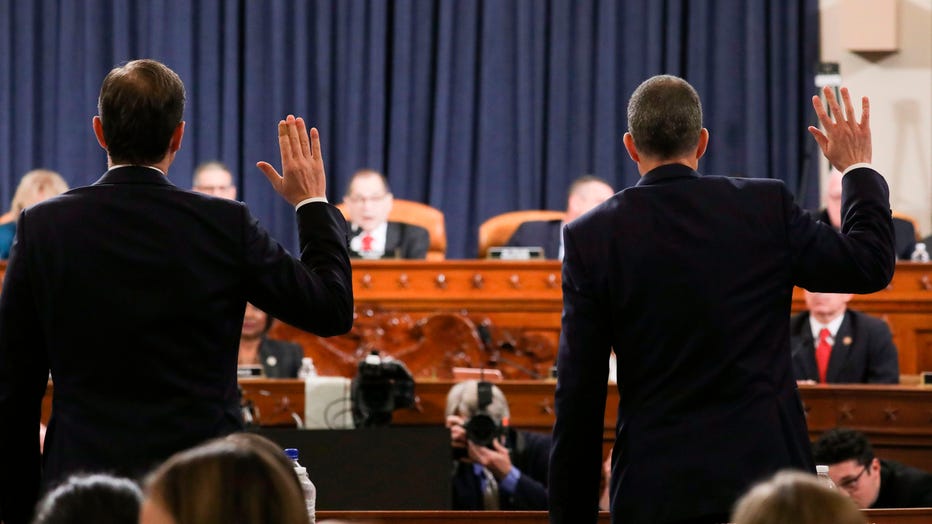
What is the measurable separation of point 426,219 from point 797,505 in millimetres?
7919

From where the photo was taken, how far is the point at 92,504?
1802 mm

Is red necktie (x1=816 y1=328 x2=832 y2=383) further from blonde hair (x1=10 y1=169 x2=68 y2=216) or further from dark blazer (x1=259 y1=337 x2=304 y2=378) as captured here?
blonde hair (x1=10 y1=169 x2=68 y2=216)

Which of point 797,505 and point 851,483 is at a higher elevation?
point 797,505

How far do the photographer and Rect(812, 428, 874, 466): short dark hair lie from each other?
3.48 ft

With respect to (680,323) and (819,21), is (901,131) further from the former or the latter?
(680,323)


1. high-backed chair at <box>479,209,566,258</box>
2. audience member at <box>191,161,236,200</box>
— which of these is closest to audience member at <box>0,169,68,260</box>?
audience member at <box>191,161,236,200</box>

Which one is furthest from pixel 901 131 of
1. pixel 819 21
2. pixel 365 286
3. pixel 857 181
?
pixel 857 181

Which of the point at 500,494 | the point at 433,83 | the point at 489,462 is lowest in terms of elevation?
the point at 500,494

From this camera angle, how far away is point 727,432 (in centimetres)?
250

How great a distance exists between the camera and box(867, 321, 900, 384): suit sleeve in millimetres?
6633

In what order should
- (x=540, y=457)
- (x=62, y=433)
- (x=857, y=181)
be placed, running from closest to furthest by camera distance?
1. (x=62, y=433)
2. (x=857, y=181)
3. (x=540, y=457)

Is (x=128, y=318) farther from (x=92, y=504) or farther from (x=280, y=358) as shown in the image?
(x=280, y=358)

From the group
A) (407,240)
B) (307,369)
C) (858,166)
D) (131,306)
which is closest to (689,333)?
(858,166)

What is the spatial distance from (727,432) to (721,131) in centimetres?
879
